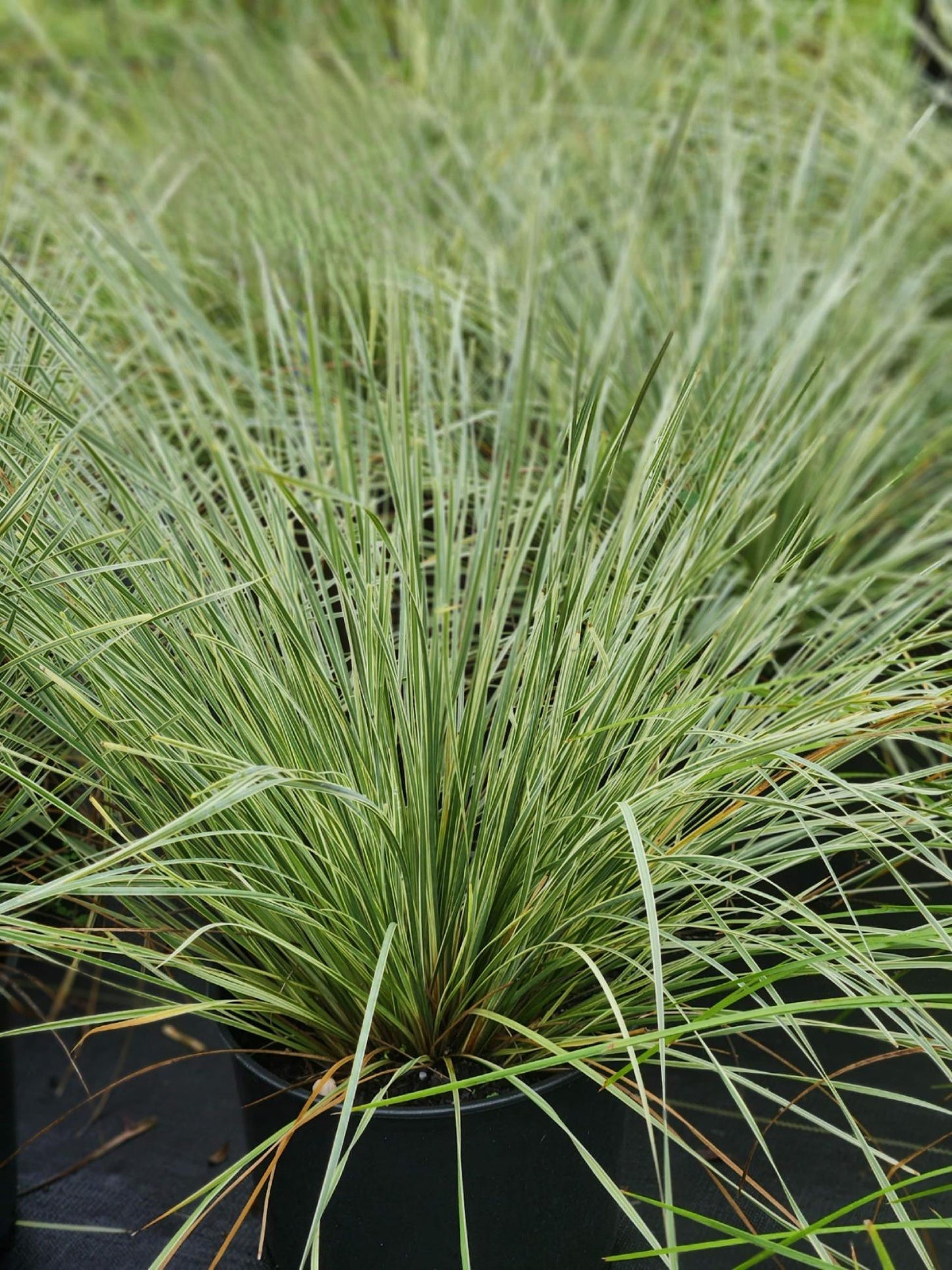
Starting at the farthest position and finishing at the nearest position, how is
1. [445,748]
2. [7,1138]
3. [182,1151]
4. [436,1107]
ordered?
[182,1151] < [7,1138] < [445,748] < [436,1107]

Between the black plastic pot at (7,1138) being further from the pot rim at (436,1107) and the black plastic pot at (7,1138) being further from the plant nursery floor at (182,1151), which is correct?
the pot rim at (436,1107)

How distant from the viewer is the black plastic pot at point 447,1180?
0.84 m

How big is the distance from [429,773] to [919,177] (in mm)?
1292

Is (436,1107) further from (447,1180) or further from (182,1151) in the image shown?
(182,1151)

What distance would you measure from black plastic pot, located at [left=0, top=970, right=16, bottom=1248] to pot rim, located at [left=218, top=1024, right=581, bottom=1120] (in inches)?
10.0

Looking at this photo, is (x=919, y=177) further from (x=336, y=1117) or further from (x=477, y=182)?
(x=336, y=1117)

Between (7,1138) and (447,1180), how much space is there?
41 cm

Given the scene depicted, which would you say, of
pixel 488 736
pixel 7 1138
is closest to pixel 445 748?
pixel 488 736

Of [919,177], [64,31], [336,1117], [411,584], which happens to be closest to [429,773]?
[411,584]

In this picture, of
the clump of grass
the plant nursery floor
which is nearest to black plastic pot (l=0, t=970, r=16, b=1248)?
the plant nursery floor

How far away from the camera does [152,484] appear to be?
80 cm

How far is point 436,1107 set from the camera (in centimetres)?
83

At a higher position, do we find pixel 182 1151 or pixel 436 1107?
pixel 436 1107

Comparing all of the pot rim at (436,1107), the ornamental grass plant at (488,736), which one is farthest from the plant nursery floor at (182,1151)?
the pot rim at (436,1107)
